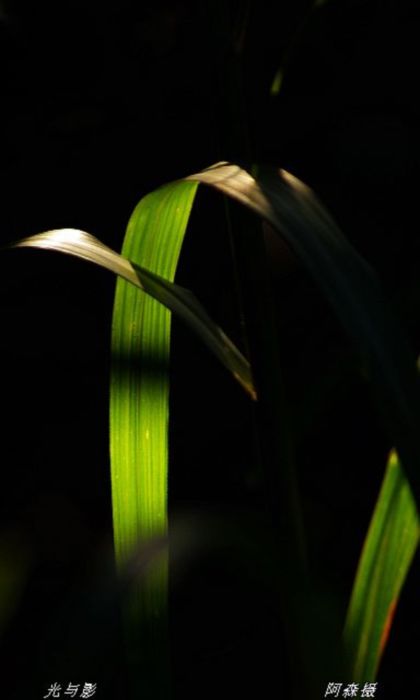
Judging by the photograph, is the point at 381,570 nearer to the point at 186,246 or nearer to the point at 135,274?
the point at 135,274

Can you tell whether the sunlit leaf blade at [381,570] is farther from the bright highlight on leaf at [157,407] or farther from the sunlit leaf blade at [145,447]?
the sunlit leaf blade at [145,447]

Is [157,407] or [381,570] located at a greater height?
[157,407]

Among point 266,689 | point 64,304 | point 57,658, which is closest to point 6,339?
point 64,304

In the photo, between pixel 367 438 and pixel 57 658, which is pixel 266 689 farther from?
pixel 57 658

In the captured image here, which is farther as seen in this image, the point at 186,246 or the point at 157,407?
the point at 186,246

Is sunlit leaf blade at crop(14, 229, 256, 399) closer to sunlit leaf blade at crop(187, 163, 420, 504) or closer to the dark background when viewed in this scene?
sunlit leaf blade at crop(187, 163, 420, 504)

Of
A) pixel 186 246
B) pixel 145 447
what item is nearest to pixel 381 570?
pixel 145 447

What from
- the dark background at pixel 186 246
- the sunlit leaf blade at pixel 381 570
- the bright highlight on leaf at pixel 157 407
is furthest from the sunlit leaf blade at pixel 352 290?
the dark background at pixel 186 246
